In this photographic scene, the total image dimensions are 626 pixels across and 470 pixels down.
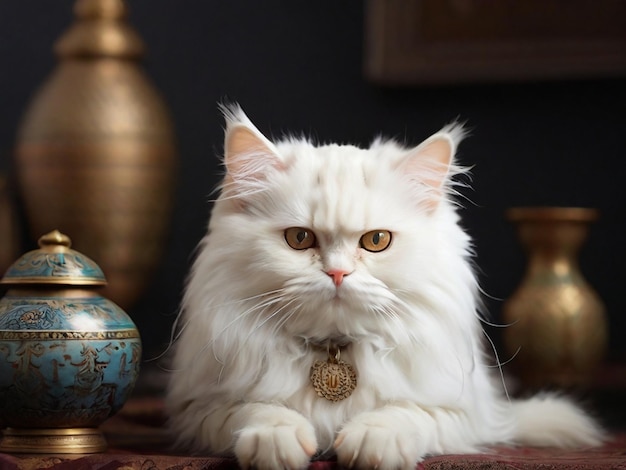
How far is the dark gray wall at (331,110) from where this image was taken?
8.13 feet

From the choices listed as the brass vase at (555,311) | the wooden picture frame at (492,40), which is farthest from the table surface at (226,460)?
the wooden picture frame at (492,40)

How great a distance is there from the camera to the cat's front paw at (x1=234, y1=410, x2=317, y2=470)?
1012mm

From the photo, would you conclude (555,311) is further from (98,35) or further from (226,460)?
(98,35)

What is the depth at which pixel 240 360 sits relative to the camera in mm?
1159

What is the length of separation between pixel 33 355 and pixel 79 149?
3.66 ft

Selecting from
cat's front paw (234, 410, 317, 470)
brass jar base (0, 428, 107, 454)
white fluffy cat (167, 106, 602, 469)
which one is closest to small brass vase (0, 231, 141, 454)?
brass jar base (0, 428, 107, 454)

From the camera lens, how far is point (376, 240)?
1155 millimetres

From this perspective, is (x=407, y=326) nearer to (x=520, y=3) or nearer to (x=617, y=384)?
(x=617, y=384)

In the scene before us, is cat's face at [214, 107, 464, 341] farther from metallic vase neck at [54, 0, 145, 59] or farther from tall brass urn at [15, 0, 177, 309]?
A: metallic vase neck at [54, 0, 145, 59]

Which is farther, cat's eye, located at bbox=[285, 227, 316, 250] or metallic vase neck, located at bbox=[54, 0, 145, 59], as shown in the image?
metallic vase neck, located at bbox=[54, 0, 145, 59]

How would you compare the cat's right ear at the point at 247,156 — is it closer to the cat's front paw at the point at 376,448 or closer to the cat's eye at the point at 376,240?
the cat's eye at the point at 376,240

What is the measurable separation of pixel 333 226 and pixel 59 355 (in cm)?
37

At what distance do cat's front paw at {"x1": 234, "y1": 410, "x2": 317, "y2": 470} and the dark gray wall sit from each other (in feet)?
5.01

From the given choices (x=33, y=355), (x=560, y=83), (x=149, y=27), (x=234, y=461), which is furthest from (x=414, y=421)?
(x=149, y=27)
